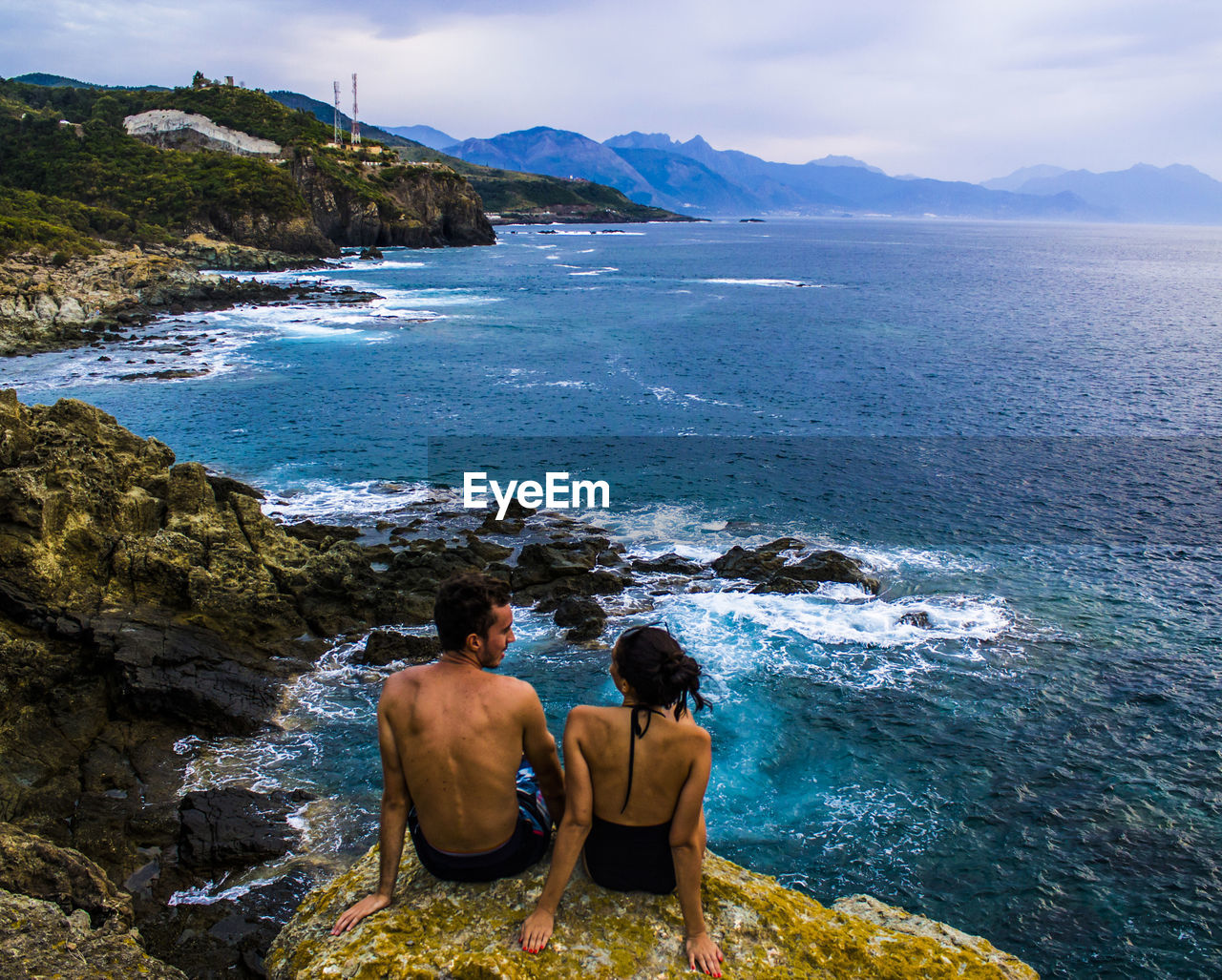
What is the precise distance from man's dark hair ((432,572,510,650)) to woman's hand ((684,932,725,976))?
7.37ft

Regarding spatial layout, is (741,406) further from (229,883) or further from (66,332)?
(66,332)

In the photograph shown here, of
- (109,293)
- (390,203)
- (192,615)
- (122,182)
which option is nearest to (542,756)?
(192,615)

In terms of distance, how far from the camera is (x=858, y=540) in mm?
24734

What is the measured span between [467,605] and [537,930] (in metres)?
1.96

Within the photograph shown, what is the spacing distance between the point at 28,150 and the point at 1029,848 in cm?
12084

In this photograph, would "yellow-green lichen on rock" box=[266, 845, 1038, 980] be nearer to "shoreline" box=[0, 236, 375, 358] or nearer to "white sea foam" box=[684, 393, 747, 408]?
"white sea foam" box=[684, 393, 747, 408]

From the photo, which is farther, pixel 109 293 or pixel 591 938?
pixel 109 293

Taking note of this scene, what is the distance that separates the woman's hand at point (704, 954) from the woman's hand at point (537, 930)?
2.79 ft

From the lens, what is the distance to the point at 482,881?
5270mm

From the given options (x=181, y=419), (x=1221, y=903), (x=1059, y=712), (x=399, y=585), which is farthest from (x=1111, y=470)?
(x=181, y=419)

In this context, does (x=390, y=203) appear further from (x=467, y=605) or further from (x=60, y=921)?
(x=467, y=605)

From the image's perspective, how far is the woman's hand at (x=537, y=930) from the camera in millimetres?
4684

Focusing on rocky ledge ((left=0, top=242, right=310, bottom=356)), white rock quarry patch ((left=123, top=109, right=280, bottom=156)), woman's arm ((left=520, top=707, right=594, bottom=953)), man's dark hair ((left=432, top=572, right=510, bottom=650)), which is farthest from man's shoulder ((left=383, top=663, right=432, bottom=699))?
white rock quarry patch ((left=123, top=109, right=280, bottom=156))

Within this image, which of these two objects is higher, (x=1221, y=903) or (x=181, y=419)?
(x=181, y=419)
